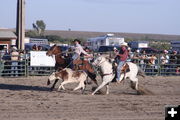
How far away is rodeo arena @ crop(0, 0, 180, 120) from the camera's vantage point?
989 cm

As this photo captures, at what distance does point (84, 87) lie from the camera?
566 inches

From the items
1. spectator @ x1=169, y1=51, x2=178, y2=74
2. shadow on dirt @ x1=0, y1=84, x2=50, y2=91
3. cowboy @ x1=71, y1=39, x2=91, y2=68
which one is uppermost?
cowboy @ x1=71, y1=39, x2=91, y2=68

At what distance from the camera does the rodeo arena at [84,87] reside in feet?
32.4

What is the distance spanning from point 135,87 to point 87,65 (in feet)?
5.45

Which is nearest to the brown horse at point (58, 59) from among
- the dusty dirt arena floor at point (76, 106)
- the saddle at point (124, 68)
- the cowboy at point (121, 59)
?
the dusty dirt arena floor at point (76, 106)

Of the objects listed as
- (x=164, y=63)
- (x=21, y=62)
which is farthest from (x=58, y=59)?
(x=164, y=63)

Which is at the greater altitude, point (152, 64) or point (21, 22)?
point (21, 22)

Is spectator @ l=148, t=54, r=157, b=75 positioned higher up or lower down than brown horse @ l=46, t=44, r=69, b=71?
lower down

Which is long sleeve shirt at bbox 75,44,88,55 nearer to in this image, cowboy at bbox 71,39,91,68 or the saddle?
cowboy at bbox 71,39,91,68

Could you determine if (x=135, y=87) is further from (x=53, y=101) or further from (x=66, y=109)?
(x=66, y=109)

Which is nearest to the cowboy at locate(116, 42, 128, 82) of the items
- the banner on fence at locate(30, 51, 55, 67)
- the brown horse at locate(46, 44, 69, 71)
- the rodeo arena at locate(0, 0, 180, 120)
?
the rodeo arena at locate(0, 0, 180, 120)

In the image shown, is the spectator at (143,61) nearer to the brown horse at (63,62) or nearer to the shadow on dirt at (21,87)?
the shadow on dirt at (21,87)

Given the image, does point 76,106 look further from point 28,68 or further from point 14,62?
point 14,62

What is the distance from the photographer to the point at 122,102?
11.9 m
